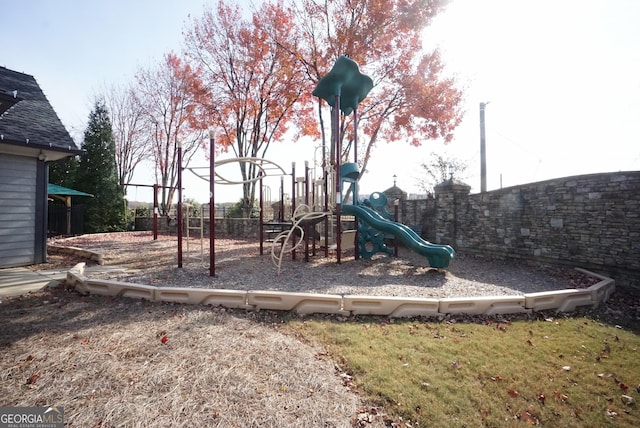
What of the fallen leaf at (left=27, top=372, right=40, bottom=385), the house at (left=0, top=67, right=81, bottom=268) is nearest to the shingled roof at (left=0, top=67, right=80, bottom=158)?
Answer: the house at (left=0, top=67, right=81, bottom=268)

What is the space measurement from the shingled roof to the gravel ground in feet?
10.2

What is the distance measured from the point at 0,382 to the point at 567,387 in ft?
15.9

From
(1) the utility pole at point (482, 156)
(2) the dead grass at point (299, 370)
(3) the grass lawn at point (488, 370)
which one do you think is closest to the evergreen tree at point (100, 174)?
(2) the dead grass at point (299, 370)

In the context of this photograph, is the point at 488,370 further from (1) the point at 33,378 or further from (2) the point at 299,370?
(1) the point at 33,378

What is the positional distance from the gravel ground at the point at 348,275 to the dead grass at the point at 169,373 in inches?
66.2

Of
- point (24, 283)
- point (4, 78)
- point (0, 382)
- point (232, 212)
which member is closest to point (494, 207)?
point (0, 382)

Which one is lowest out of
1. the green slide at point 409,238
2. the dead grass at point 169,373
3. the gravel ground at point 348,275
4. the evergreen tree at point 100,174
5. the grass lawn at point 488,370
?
the grass lawn at point 488,370

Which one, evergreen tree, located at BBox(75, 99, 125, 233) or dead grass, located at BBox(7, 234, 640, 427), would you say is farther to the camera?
evergreen tree, located at BBox(75, 99, 125, 233)

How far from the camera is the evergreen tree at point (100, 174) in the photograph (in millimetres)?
15336

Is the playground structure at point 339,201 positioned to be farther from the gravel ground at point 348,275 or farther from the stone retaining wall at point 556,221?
the stone retaining wall at point 556,221

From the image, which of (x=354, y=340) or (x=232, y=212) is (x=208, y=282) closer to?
(x=354, y=340)

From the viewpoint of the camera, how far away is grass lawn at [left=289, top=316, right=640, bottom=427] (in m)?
2.38

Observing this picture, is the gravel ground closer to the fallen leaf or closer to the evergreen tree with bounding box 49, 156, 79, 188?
the fallen leaf

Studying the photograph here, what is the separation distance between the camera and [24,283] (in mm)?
5309
